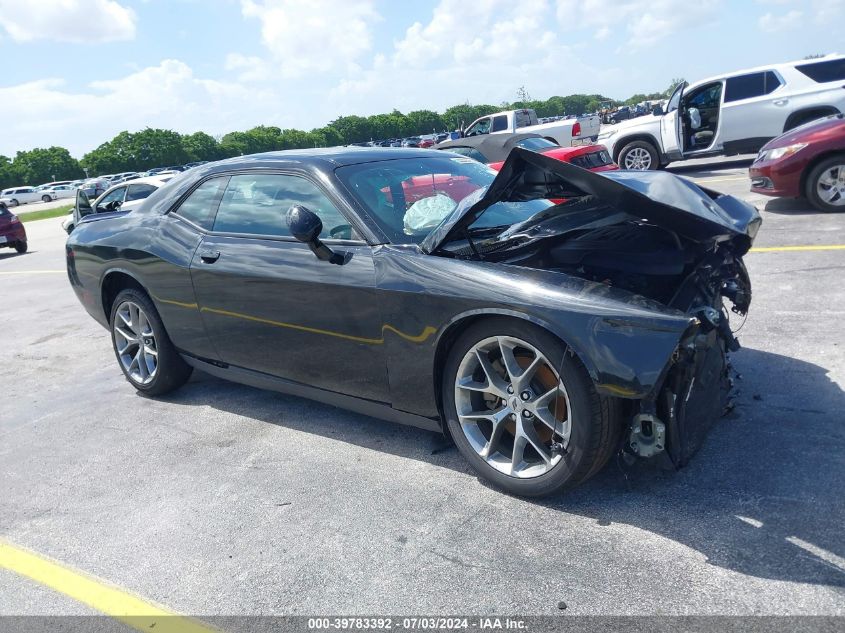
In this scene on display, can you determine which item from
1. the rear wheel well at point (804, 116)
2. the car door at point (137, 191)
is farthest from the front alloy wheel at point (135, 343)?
the rear wheel well at point (804, 116)

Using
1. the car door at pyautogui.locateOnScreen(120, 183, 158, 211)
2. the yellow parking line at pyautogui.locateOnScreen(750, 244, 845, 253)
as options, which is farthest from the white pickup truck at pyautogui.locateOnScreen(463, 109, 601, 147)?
the yellow parking line at pyautogui.locateOnScreen(750, 244, 845, 253)

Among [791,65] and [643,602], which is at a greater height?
[791,65]

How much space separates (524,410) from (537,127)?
18.0 meters

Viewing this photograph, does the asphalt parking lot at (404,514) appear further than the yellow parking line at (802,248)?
No

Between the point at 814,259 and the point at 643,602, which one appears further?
the point at 814,259

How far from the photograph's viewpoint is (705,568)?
2.61 metres

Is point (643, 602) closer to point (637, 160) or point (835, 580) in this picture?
point (835, 580)

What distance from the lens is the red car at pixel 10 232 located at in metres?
17.0

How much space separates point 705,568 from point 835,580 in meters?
0.41

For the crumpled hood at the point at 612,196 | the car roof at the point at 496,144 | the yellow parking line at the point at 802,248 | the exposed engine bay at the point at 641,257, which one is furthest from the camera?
the car roof at the point at 496,144

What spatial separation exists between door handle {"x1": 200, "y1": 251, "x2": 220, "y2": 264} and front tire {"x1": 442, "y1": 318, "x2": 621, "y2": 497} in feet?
5.71

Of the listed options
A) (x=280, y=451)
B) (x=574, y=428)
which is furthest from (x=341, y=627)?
(x=280, y=451)

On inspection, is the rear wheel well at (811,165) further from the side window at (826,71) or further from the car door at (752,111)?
the side window at (826,71)

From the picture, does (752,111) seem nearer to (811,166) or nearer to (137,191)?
(811,166)
